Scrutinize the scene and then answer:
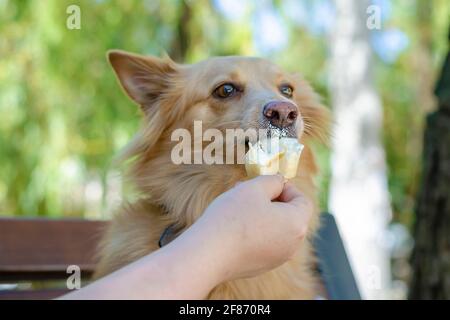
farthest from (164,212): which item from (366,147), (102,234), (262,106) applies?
(366,147)

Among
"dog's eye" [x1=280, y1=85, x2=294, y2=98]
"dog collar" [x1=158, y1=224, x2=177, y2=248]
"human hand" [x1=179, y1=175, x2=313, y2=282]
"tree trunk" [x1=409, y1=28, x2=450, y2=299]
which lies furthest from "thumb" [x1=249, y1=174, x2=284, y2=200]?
"tree trunk" [x1=409, y1=28, x2=450, y2=299]

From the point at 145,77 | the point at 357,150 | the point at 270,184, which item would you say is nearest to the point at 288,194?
the point at 270,184

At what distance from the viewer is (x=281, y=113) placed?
91.3 inches

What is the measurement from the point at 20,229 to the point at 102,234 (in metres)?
0.37

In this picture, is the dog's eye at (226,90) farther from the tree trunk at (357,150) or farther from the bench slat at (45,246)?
the tree trunk at (357,150)

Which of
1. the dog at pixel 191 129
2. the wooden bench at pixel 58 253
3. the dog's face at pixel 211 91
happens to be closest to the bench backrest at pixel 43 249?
the wooden bench at pixel 58 253

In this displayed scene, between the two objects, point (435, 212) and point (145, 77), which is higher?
point (145, 77)

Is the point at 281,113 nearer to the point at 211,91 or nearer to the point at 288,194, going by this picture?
the point at 211,91

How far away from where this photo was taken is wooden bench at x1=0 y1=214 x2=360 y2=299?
2715mm

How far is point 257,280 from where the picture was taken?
2447 mm

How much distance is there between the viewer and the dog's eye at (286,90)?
2840 millimetres

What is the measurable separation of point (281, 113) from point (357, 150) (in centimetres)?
449

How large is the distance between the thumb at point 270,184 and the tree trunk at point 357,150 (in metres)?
4.80

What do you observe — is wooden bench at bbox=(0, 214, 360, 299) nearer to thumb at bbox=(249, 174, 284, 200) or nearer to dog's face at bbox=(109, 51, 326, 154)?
dog's face at bbox=(109, 51, 326, 154)
